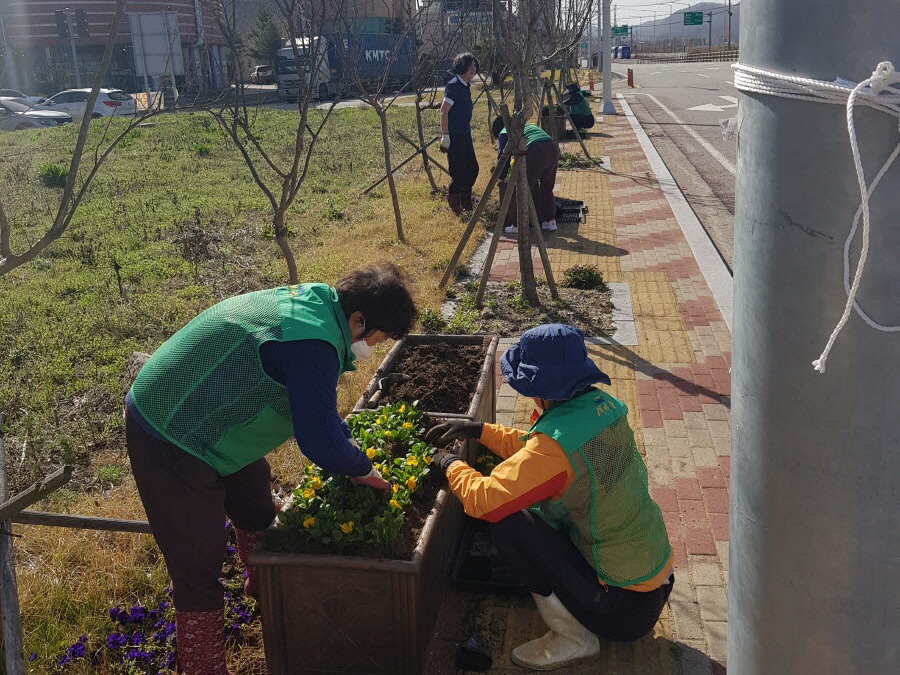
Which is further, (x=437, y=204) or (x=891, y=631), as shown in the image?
(x=437, y=204)

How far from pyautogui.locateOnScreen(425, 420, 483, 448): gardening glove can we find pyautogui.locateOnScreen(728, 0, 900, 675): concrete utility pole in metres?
1.87

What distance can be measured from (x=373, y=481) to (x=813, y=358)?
6.33 ft

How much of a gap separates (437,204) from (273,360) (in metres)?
9.13

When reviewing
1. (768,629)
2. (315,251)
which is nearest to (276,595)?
(768,629)

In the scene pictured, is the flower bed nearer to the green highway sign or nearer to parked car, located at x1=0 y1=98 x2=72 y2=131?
parked car, located at x1=0 y1=98 x2=72 y2=131

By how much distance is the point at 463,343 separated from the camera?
5.05m

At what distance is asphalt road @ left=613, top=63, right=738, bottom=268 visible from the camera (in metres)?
11.2

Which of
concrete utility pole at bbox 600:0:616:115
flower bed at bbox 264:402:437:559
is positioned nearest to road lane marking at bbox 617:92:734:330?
flower bed at bbox 264:402:437:559

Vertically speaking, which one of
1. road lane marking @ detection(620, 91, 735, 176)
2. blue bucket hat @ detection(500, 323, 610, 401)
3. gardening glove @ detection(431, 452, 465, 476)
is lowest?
road lane marking @ detection(620, 91, 735, 176)

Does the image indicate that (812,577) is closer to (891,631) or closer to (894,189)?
(891,631)

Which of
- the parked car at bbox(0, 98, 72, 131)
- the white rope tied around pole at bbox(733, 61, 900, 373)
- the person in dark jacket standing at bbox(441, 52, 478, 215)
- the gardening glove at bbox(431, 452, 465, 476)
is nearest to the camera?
the white rope tied around pole at bbox(733, 61, 900, 373)

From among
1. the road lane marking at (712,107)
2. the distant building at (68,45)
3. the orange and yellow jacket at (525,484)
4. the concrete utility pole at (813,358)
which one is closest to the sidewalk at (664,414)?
the orange and yellow jacket at (525,484)

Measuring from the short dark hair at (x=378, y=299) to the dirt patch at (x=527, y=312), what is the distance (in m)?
3.70

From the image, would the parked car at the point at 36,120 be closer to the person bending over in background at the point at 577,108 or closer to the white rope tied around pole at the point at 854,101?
the person bending over in background at the point at 577,108
